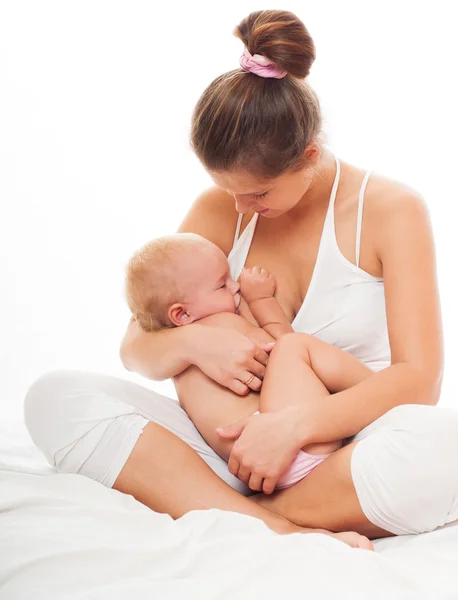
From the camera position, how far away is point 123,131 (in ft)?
10.7

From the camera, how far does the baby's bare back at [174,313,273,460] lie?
187cm

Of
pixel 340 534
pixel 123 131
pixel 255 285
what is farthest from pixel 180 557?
pixel 123 131

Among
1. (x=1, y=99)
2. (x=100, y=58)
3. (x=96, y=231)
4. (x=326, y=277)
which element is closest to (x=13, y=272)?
(x=96, y=231)

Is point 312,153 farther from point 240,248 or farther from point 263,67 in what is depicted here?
point 240,248

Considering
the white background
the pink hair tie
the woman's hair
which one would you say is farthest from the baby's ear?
the white background

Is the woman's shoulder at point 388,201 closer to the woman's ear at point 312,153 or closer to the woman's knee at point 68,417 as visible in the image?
the woman's ear at point 312,153

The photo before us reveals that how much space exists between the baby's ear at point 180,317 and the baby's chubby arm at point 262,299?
0.51 ft

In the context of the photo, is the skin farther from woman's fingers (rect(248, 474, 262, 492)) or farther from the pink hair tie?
the pink hair tie

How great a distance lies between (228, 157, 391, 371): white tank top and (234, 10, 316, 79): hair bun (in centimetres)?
38

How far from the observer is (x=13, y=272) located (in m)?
3.27

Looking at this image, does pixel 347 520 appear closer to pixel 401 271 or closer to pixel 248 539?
pixel 248 539

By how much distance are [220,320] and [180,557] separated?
28.7 inches

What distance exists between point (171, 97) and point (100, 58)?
0.30 meters

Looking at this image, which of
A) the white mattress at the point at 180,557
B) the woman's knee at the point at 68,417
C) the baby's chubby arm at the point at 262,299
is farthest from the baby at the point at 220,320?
the white mattress at the point at 180,557
